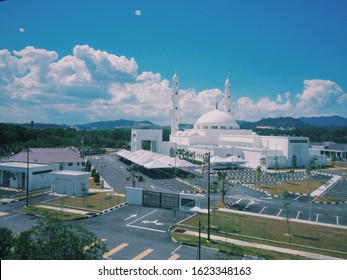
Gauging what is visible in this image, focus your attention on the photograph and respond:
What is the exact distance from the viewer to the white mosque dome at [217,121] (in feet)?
262

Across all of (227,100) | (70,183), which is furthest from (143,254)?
(227,100)

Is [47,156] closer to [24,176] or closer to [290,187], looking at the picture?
[24,176]

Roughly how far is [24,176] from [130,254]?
23447 mm

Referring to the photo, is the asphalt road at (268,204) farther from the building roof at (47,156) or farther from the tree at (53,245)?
the tree at (53,245)

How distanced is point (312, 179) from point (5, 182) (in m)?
42.2

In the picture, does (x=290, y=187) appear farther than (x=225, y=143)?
No

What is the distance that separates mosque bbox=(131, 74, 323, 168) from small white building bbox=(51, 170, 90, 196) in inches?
749

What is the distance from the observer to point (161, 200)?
2842 centimetres

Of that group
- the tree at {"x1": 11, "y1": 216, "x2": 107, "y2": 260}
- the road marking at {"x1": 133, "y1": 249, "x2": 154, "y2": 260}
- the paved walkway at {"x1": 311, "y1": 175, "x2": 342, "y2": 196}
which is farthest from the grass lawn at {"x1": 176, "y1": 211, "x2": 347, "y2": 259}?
the paved walkway at {"x1": 311, "y1": 175, "x2": 342, "y2": 196}

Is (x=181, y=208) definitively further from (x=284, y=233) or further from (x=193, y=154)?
(x=193, y=154)

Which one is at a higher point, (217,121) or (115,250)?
(217,121)

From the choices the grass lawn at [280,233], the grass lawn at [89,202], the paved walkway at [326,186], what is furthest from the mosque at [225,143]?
the grass lawn at [280,233]

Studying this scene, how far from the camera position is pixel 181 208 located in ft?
89.6
